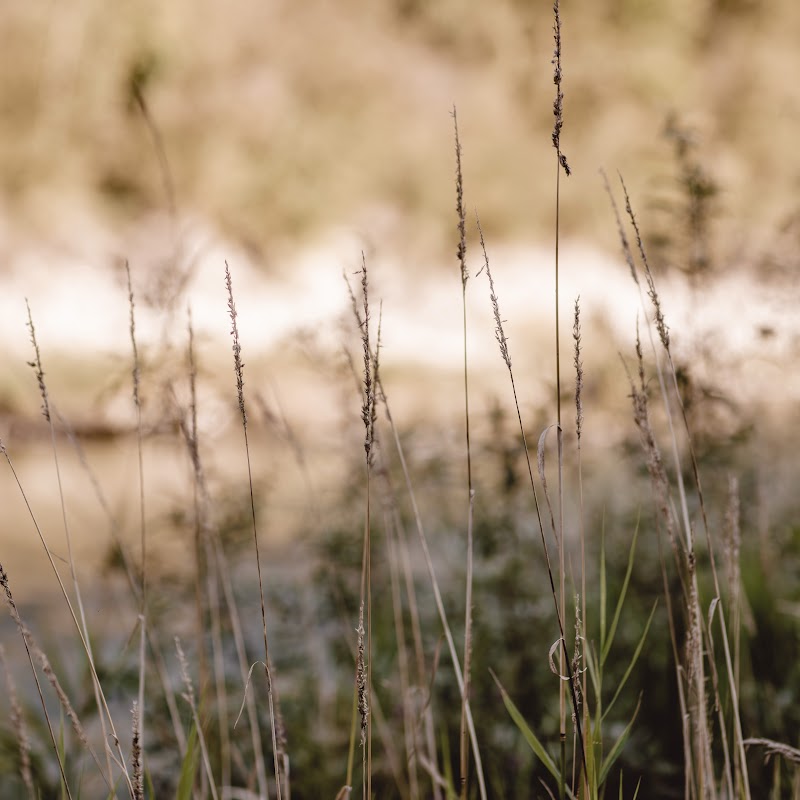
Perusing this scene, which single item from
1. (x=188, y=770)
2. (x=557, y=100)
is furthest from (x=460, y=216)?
(x=188, y=770)

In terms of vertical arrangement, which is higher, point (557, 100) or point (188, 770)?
point (557, 100)

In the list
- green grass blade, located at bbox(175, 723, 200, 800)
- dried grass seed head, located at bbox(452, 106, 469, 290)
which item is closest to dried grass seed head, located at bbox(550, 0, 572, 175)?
dried grass seed head, located at bbox(452, 106, 469, 290)

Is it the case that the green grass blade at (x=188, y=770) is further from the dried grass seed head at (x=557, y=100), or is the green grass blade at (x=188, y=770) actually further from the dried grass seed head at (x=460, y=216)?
the dried grass seed head at (x=557, y=100)

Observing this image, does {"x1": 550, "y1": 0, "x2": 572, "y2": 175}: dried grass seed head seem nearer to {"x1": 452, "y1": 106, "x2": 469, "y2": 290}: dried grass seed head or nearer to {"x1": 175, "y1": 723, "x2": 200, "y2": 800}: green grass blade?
{"x1": 452, "y1": 106, "x2": 469, "y2": 290}: dried grass seed head

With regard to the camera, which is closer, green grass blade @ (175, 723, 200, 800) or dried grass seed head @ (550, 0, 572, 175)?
dried grass seed head @ (550, 0, 572, 175)

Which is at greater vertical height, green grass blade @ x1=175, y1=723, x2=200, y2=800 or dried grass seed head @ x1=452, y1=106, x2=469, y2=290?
dried grass seed head @ x1=452, y1=106, x2=469, y2=290

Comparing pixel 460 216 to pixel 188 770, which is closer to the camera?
pixel 460 216

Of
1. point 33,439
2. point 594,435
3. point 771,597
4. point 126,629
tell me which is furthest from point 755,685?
point 33,439

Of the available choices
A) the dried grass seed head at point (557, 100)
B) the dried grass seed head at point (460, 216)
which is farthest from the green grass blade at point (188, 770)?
the dried grass seed head at point (557, 100)

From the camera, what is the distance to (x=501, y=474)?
1.78 meters

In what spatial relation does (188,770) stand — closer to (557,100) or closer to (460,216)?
(460,216)

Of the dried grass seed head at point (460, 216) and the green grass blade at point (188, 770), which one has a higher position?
the dried grass seed head at point (460, 216)

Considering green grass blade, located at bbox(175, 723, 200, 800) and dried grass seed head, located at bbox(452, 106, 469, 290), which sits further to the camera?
green grass blade, located at bbox(175, 723, 200, 800)

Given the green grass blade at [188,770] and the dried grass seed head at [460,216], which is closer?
the dried grass seed head at [460,216]
